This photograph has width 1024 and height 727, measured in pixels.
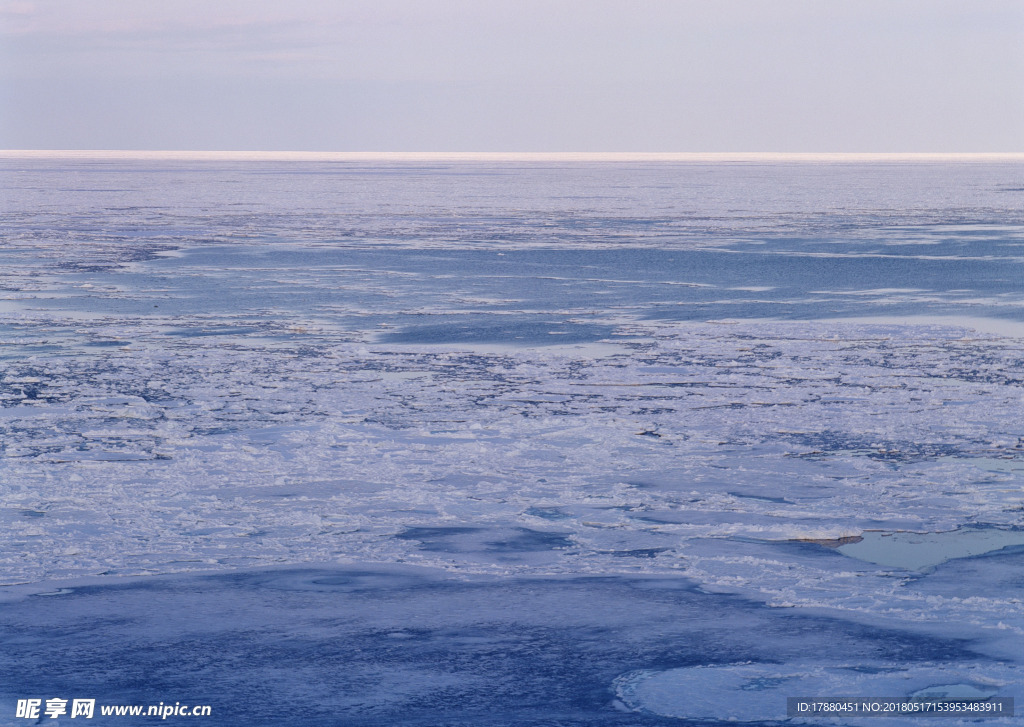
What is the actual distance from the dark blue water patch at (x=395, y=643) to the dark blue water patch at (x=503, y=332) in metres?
5.55

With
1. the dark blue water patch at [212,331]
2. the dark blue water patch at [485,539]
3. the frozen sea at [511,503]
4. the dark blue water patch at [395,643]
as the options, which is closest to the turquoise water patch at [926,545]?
the frozen sea at [511,503]

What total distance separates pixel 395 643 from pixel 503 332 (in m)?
6.72

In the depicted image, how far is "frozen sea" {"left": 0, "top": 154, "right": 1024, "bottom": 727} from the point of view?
3.78m

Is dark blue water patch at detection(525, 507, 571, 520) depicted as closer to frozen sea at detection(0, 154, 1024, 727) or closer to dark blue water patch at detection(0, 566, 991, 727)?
frozen sea at detection(0, 154, 1024, 727)

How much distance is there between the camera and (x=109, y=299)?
13.0 meters

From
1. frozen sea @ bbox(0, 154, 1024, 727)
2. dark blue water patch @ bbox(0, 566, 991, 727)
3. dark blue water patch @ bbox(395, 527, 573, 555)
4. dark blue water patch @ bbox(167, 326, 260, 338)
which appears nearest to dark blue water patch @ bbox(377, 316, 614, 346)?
frozen sea @ bbox(0, 154, 1024, 727)

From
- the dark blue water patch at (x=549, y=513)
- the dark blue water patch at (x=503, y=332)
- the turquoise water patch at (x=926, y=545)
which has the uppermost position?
the dark blue water patch at (x=503, y=332)

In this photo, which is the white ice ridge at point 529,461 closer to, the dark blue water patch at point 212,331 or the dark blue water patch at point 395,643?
the dark blue water patch at point 395,643

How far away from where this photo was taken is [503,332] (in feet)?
34.9

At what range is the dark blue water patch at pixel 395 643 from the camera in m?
3.59

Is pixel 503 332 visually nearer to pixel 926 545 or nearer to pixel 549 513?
pixel 549 513

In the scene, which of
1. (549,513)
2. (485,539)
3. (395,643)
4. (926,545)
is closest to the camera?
(395,643)

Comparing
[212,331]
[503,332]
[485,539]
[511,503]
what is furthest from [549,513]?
[212,331]

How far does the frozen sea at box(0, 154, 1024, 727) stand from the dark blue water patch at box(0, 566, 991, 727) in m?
0.01
